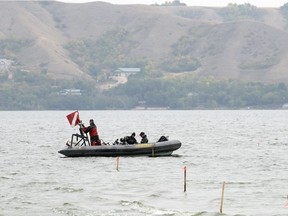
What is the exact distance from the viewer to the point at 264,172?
49281mm

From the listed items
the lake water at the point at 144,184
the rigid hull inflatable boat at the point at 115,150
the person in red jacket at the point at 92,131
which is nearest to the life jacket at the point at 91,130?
the person in red jacket at the point at 92,131

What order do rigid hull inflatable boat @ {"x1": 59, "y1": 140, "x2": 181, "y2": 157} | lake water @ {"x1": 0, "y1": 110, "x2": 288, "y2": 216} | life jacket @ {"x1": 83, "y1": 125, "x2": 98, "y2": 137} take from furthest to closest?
1. rigid hull inflatable boat @ {"x1": 59, "y1": 140, "x2": 181, "y2": 157}
2. life jacket @ {"x1": 83, "y1": 125, "x2": 98, "y2": 137}
3. lake water @ {"x1": 0, "y1": 110, "x2": 288, "y2": 216}

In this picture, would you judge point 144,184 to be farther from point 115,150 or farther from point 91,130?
point 115,150

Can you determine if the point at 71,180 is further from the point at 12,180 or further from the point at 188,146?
the point at 188,146

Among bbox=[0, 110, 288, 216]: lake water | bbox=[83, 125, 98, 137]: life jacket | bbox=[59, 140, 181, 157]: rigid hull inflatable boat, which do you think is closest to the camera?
bbox=[0, 110, 288, 216]: lake water

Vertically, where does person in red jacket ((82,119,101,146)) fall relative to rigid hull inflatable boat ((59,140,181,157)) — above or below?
above

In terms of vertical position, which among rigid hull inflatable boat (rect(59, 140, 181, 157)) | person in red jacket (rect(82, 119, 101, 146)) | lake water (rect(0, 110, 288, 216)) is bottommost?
lake water (rect(0, 110, 288, 216))

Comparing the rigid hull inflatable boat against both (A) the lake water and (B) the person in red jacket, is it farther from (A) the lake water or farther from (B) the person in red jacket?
(B) the person in red jacket

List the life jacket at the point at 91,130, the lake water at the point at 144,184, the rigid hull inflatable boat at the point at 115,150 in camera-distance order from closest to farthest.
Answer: the lake water at the point at 144,184, the life jacket at the point at 91,130, the rigid hull inflatable boat at the point at 115,150

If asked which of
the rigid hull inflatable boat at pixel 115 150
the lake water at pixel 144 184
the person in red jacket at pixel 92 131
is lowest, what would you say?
the lake water at pixel 144 184

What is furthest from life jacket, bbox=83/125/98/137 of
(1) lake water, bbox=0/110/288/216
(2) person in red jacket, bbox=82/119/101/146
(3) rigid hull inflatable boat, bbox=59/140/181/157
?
(1) lake water, bbox=0/110/288/216

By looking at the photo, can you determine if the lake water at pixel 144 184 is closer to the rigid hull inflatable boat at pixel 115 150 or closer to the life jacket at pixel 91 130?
the rigid hull inflatable boat at pixel 115 150

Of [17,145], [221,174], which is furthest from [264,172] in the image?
[17,145]

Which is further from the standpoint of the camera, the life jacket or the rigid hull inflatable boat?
the rigid hull inflatable boat
